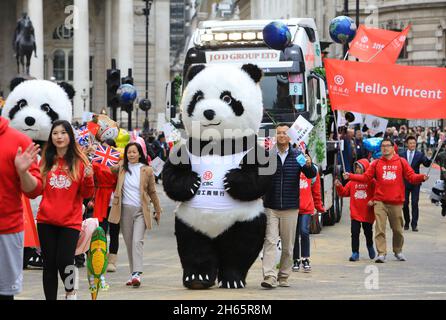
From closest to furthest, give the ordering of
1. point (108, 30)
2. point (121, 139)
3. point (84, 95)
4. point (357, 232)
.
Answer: point (357, 232) < point (121, 139) < point (84, 95) < point (108, 30)

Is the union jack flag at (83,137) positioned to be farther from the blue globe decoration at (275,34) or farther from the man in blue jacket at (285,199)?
the blue globe decoration at (275,34)

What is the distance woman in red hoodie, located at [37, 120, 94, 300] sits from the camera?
33.2 ft

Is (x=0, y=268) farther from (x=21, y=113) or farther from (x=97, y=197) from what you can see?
(x=97, y=197)

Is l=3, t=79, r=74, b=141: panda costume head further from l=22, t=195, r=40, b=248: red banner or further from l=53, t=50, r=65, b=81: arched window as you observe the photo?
l=53, t=50, r=65, b=81: arched window

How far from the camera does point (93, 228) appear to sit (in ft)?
35.0

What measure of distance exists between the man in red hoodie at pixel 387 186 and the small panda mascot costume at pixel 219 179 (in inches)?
163

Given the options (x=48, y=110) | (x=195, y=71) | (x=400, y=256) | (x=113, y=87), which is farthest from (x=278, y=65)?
(x=113, y=87)

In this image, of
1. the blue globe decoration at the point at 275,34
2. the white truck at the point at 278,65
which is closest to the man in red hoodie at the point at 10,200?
the white truck at the point at 278,65

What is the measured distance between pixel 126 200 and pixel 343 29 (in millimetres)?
8415

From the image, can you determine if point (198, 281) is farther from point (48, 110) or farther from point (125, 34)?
point (125, 34)

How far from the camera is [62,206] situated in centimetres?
1016

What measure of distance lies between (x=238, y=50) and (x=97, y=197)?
571cm

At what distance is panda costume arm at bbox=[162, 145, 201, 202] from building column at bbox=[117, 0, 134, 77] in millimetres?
55906
